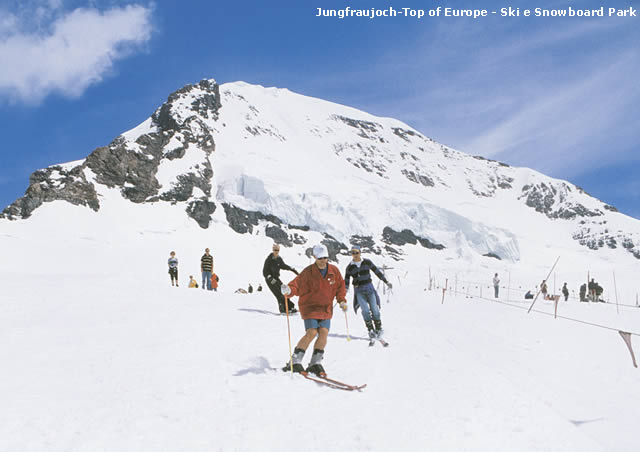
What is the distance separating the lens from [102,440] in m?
3.05

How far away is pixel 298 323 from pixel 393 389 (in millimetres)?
4413

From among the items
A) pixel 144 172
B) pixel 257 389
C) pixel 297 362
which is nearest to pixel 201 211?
pixel 144 172

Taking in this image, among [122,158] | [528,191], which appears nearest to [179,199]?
[122,158]

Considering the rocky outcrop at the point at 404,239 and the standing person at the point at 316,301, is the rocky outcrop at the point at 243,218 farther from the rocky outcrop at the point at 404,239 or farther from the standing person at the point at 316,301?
the standing person at the point at 316,301

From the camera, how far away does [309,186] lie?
75.1m

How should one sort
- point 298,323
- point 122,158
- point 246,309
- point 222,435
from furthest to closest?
point 122,158 → point 246,309 → point 298,323 → point 222,435

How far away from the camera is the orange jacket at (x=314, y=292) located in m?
5.24

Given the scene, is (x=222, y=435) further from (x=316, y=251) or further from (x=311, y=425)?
(x=316, y=251)

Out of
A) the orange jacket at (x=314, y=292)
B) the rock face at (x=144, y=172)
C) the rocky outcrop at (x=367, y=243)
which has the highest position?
the rock face at (x=144, y=172)

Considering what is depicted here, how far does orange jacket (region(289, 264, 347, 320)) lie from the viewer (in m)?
5.24

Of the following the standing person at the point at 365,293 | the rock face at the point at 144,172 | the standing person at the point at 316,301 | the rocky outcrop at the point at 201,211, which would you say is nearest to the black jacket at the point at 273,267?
the standing person at the point at 365,293

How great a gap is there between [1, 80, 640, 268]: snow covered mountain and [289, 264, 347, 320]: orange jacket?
164ft

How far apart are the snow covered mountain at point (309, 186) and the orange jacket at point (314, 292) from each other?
50.1 metres

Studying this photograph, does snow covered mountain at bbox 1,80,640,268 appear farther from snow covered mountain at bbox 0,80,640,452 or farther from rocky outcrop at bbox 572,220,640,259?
snow covered mountain at bbox 0,80,640,452
